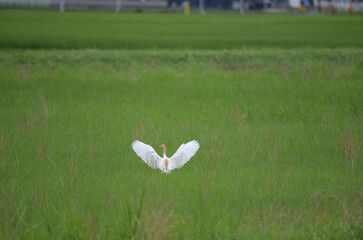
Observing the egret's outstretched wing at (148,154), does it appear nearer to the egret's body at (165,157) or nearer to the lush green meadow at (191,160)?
the egret's body at (165,157)

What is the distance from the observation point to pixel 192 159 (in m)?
5.12

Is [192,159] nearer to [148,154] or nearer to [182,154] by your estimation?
[182,154]

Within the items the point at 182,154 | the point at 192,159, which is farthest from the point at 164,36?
the point at 182,154

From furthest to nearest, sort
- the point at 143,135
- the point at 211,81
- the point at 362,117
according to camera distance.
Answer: the point at 211,81, the point at 362,117, the point at 143,135

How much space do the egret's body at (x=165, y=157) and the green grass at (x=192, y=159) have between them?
99 mm

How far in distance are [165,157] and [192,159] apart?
68cm

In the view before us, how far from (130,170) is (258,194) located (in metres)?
1.18

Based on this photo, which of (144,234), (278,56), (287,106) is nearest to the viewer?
(144,234)

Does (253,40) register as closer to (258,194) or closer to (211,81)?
(211,81)

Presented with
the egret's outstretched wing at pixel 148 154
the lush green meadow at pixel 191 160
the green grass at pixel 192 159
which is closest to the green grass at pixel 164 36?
the lush green meadow at pixel 191 160

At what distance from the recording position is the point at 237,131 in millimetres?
6223

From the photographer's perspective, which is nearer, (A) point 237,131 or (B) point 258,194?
(B) point 258,194

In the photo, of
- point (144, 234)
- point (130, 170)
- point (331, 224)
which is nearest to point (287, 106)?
point (130, 170)

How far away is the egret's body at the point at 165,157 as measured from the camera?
4.52m
